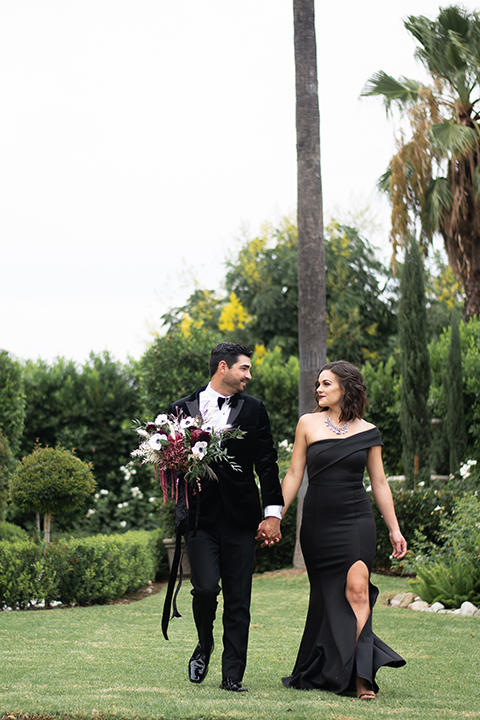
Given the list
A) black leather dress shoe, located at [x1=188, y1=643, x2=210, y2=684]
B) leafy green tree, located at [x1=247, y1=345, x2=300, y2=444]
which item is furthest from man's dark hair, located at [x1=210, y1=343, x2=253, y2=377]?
leafy green tree, located at [x1=247, y1=345, x2=300, y2=444]

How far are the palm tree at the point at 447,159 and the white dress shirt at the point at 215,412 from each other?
33.6 ft

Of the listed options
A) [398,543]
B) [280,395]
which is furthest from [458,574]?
[280,395]

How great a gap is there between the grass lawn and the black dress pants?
0.25 m

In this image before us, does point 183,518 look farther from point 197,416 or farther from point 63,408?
point 63,408

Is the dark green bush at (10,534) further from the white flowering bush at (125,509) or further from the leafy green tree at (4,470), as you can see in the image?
the white flowering bush at (125,509)

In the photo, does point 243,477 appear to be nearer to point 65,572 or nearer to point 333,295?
point 65,572

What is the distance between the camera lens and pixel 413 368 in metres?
12.6

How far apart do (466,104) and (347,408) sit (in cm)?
1190

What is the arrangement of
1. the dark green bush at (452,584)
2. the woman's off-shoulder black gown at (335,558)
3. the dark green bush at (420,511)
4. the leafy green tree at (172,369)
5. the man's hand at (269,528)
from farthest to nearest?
the leafy green tree at (172,369)
the dark green bush at (420,511)
the dark green bush at (452,584)
the man's hand at (269,528)
the woman's off-shoulder black gown at (335,558)

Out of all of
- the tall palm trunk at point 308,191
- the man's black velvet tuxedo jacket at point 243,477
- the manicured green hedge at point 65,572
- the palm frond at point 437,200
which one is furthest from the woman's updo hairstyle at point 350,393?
the palm frond at point 437,200

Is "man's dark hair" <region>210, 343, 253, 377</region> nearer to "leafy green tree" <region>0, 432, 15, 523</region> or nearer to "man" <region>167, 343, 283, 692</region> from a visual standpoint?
"man" <region>167, 343, 283, 692</region>

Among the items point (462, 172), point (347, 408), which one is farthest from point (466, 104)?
point (347, 408)

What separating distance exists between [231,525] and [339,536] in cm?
63

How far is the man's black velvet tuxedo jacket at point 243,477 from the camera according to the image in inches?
169
